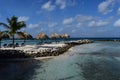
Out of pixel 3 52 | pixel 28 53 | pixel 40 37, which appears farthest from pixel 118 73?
pixel 40 37

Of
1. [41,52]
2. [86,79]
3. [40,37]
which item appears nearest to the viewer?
[86,79]

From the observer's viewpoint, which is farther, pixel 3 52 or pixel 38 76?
pixel 3 52

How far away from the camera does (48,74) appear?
71.5 feet

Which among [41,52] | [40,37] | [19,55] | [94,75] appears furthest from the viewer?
[40,37]

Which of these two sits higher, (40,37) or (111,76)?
(40,37)

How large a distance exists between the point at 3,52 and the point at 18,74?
1226cm

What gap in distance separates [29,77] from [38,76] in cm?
91

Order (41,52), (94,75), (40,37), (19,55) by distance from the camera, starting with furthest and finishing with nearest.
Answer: (40,37)
(41,52)
(19,55)
(94,75)

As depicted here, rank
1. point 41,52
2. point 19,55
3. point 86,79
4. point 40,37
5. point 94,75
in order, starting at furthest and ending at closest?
point 40,37 < point 41,52 < point 19,55 < point 94,75 < point 86,79

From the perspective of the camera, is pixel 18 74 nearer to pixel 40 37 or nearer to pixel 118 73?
pixel 118 73

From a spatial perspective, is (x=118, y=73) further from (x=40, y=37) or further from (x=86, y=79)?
(x=40, y=37)

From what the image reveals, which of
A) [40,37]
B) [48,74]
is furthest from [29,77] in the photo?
[40,37]

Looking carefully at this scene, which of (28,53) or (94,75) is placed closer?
(94,75)

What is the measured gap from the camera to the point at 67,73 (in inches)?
884
